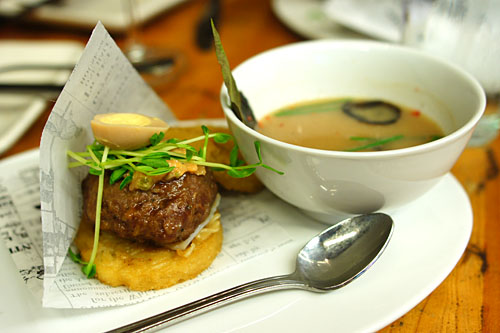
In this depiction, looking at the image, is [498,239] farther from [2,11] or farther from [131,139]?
[2,11]

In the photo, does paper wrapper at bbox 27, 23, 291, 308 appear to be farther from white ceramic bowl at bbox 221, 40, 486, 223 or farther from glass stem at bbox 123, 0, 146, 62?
glass stem at bbox 123, 0, 146, 62

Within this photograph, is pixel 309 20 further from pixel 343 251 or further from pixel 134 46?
pixel 343 251

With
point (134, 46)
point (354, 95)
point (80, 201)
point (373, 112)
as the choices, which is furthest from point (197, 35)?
point (80, 201)

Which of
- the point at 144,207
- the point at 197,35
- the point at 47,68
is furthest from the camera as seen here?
the point at 197,35

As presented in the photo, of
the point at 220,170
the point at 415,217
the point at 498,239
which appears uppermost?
the point at 220,170

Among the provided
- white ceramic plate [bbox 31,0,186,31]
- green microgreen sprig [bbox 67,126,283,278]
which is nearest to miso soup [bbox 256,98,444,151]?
green microgreen sprig [bbox 67,126,283,278]

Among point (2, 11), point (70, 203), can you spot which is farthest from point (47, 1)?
point (70, 203)
